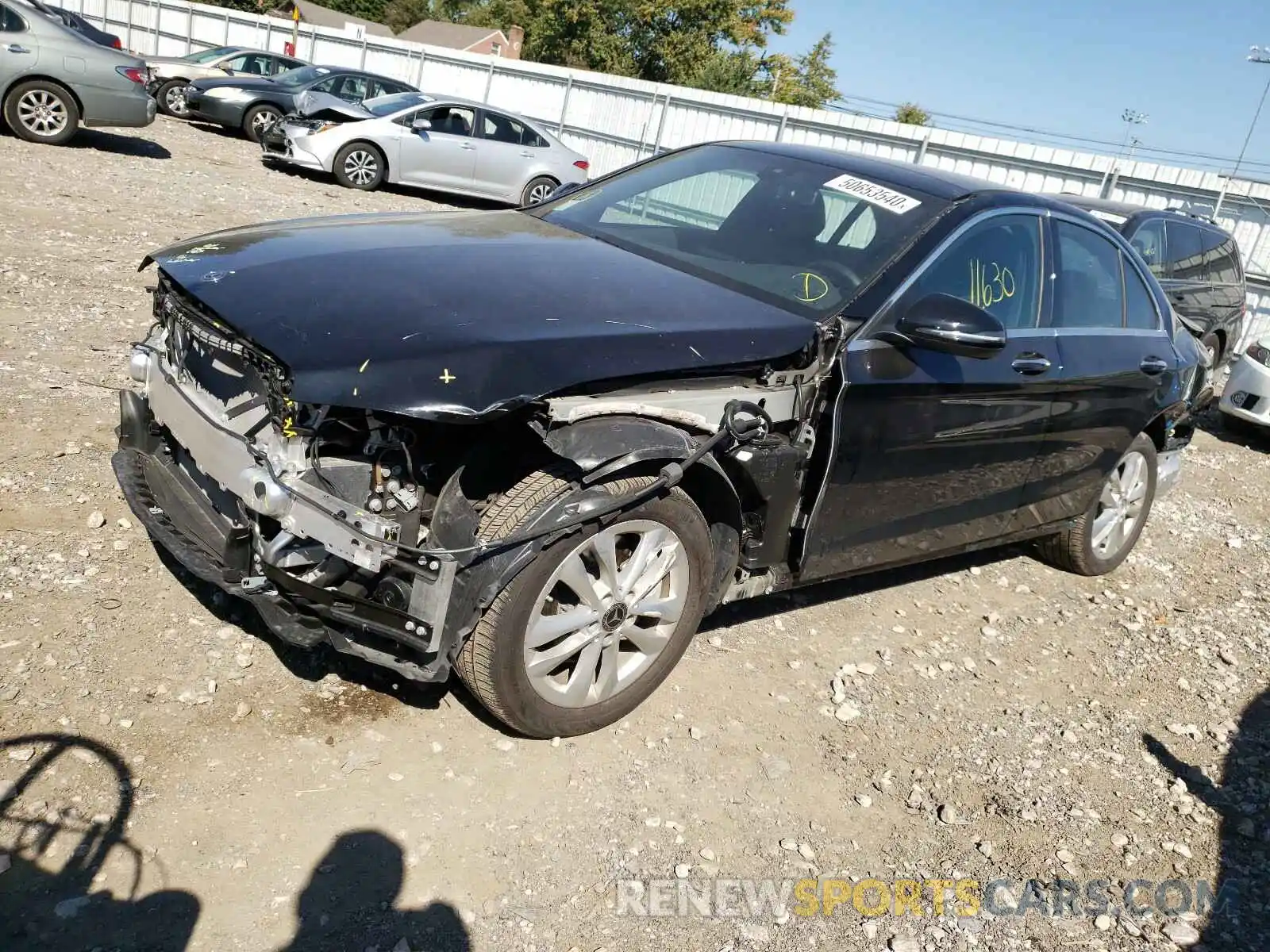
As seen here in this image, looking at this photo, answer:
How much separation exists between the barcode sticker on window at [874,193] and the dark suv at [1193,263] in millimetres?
5869

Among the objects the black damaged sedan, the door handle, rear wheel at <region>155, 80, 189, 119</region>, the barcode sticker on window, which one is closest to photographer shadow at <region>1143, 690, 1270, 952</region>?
the black damaged sedan

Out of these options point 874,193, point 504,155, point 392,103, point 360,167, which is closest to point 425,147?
point 392,103

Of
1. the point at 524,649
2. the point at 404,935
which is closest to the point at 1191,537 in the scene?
the point at 524,649

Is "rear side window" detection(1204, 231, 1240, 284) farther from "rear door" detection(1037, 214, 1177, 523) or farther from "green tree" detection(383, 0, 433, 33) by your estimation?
"green tree" detection(383, 0, 433, 33)

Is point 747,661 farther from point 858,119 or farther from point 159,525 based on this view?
point 858,119

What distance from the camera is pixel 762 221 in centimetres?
392

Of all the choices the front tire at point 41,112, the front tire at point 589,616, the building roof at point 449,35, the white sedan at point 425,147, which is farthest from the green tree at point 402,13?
the front tire at point 589,616

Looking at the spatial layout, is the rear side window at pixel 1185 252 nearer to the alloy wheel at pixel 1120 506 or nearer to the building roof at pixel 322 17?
the alloy wheel at pixel 1120 506

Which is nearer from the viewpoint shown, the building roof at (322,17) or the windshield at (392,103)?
the windshield at (392,103)

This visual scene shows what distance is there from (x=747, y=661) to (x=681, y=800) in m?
0.91

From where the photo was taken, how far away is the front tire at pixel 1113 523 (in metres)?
5.18

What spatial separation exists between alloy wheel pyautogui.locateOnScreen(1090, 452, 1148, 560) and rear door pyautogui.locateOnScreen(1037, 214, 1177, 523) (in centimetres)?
29

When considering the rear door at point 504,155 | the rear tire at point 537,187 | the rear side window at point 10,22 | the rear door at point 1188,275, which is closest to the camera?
the rear door at point 1188,275

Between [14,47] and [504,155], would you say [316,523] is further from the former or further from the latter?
[504,155]
